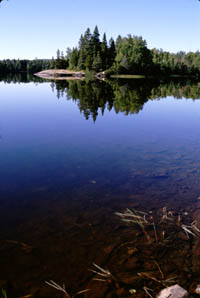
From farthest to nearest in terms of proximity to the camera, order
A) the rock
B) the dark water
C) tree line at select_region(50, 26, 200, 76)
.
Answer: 1. tree line at select_region(50, 26, 200, 76)
2. the dark water
3. the rock

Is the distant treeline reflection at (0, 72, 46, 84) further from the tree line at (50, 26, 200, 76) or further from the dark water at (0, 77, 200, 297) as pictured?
the dark water at (0, 77, 200, 297)

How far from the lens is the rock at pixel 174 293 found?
140 inches

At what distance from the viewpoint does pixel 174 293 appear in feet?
11.9

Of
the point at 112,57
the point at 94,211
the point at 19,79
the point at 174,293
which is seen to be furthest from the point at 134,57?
the point at 174,293

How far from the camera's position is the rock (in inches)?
140

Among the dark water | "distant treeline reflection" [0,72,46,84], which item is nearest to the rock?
the dark water

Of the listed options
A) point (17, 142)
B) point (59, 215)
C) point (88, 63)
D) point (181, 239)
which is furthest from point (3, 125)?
point (88, 63)

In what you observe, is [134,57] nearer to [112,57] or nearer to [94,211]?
[112,57]

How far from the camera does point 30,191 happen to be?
7.39m

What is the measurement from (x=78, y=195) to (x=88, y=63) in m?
95.0

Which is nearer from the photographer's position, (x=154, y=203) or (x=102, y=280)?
(x=102, y=280)

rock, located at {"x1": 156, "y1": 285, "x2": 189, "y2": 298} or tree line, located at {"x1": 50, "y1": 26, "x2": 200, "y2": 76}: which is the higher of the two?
tree line, located at {"x1": 50, "y1": 26, "x2": 200, "y2": 76}

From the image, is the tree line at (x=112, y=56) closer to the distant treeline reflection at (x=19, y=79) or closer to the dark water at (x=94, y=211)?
the distant treeline reflection at (x=19, y=79)

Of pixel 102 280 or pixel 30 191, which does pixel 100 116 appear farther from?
pixel 102 280
